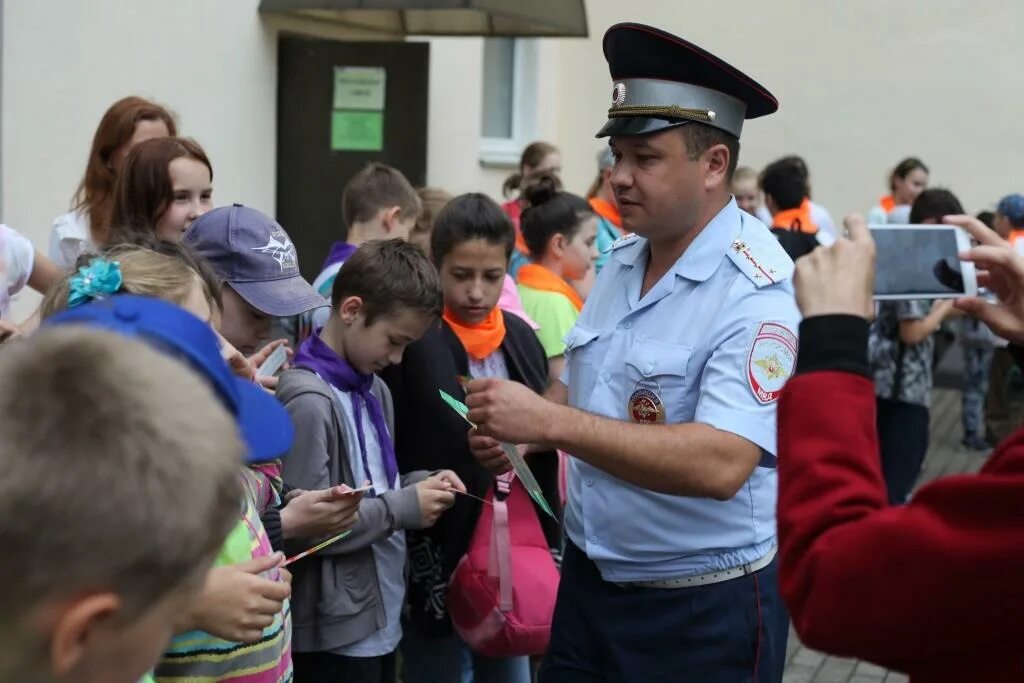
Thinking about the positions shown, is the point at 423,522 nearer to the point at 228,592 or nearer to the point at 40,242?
the point at 228,592

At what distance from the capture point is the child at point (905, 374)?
7.46 meters

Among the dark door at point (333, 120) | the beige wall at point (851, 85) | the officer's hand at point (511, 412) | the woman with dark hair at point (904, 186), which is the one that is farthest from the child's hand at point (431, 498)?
the woman with dark hair at point (904, 186)

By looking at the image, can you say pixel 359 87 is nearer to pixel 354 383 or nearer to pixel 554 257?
pixel 554 257

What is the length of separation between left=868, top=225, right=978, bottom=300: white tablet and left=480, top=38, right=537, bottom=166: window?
11.1 meters

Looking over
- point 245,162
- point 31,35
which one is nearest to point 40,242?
point 31,35

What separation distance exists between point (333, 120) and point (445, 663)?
5.40m

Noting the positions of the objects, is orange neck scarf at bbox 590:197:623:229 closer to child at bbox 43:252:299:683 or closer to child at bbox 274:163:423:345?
child at bbox 274:163:423:345

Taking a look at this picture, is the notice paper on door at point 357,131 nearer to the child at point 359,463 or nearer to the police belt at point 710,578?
the child at point 359,463

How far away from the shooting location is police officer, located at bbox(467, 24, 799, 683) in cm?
304

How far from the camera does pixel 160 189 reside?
435 centimetres

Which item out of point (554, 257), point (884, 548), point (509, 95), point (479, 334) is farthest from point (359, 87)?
point (884, 548)

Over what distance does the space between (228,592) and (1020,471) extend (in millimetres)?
1371

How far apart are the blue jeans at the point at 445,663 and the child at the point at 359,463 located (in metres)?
0.45

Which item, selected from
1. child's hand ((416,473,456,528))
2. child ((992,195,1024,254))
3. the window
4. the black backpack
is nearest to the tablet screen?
child's hand ((416,473,456,528))
